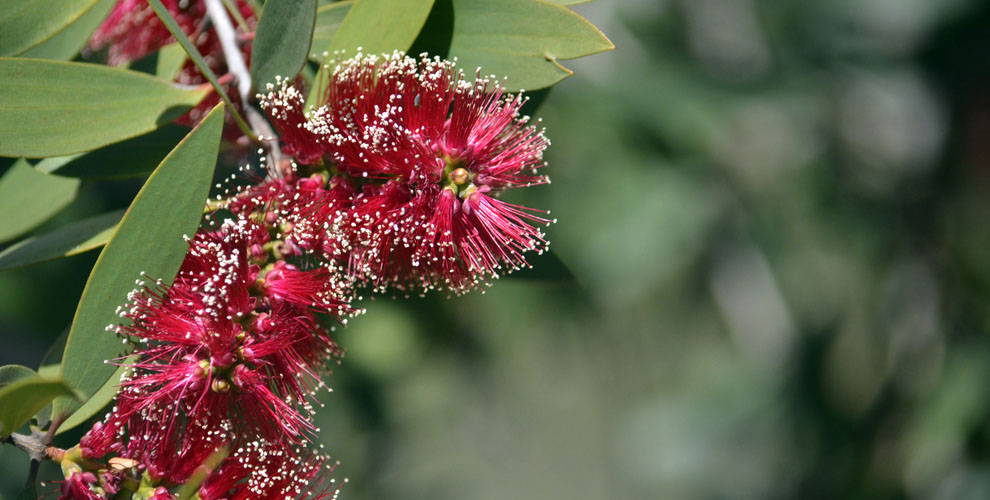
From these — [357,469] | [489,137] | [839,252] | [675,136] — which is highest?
[489,137]

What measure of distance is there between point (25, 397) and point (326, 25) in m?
0.60

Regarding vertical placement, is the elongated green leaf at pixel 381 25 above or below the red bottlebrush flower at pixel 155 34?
above

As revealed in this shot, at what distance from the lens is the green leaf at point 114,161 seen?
952mm

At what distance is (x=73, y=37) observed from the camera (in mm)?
996

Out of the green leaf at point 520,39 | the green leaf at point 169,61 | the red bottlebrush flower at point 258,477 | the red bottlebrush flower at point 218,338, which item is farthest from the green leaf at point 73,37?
the red bottlebrush flower at point 258,477

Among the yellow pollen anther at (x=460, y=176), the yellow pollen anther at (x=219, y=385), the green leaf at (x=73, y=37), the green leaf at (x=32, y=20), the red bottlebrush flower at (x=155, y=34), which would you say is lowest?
the yellow pollen anther at (x=219, y=385)

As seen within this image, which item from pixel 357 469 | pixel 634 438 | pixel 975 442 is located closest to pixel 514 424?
pixel 634 438

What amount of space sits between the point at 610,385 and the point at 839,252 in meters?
3.07

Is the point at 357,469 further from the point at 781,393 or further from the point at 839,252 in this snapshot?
the point at 839,252

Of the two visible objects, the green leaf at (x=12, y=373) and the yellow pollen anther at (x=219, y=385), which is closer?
the green leaf at (x=12, y=373)

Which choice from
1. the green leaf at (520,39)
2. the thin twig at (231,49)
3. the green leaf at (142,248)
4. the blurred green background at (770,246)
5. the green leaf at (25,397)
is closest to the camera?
the green leaf at (25,397)

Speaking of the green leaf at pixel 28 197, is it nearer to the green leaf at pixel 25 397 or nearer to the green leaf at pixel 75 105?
the green leaf at pixel 75 105

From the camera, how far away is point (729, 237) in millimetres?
2645

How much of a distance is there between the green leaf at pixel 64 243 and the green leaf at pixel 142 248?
11cm
